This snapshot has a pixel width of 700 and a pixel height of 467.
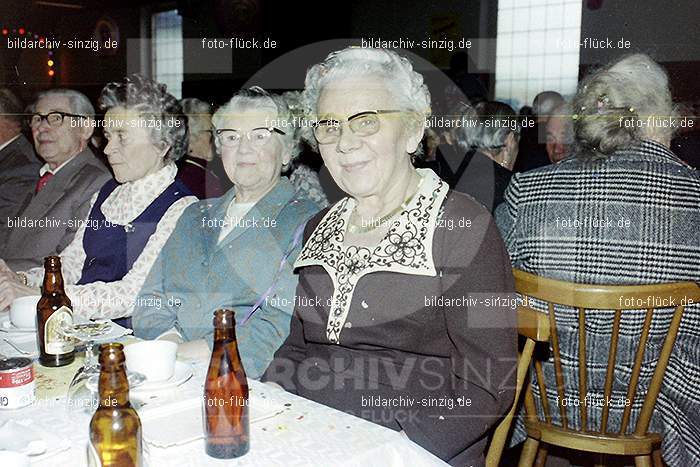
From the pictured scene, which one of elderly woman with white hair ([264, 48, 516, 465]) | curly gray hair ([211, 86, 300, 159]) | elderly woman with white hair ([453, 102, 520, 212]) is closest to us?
elderly woman with white hair ([264, 48, 516, 465])

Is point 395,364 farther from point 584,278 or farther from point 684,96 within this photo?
point 684,96

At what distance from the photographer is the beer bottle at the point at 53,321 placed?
4.59 feet

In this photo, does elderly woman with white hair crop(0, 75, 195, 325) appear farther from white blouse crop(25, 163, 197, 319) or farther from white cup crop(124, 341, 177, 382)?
white cup crop(124, 341, 177, 382)

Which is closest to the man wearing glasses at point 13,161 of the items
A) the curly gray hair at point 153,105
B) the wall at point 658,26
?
the curly gray hair at point 153,105

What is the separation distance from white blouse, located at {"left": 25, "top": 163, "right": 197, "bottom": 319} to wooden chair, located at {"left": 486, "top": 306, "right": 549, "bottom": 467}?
1314 millimetres

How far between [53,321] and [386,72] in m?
0.96

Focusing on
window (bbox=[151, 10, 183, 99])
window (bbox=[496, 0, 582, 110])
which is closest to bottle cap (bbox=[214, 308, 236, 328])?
window (bbox=[496, 0, 582, 110])

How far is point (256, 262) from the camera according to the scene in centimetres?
195

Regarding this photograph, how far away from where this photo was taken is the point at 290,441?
3.34 ft

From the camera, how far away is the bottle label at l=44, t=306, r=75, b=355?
1401mm

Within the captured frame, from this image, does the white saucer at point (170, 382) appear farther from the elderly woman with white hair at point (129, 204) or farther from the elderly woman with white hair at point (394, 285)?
the elderly woman with white hair at point (129, 204)

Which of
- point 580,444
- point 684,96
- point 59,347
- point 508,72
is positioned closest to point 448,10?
point 508,72

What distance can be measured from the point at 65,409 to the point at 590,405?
133cm

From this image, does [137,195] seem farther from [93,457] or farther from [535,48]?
[535,48]
